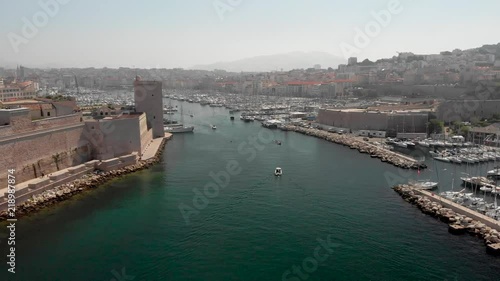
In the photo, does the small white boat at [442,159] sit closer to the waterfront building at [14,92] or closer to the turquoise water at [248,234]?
the turquoise water at [248,234]

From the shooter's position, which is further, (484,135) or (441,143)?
(484,135)

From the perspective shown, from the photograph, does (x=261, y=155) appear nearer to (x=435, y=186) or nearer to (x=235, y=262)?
(x=435, y=186)

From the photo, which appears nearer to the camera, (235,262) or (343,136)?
(235,262)

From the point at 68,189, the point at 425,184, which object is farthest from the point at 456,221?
the point at 68,189

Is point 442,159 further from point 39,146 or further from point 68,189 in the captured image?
point 39,146

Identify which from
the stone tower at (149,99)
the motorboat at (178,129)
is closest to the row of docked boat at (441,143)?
the motorboat at (178,129)

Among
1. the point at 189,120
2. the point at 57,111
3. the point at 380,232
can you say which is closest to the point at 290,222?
the point at 380,232
